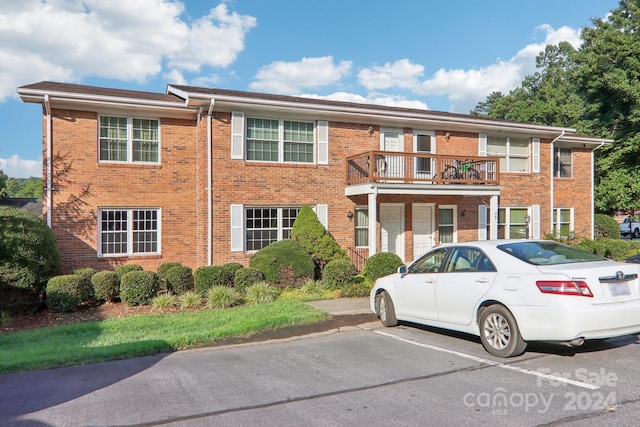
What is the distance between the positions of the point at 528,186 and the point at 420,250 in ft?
18.1

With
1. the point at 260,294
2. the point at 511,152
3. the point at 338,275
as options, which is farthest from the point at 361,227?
the point at 511,152

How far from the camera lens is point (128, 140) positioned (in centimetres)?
1398

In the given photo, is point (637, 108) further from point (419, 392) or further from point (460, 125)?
point (419, 392)

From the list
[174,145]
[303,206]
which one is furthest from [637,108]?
[174,145]

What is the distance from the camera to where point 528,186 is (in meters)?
18.8

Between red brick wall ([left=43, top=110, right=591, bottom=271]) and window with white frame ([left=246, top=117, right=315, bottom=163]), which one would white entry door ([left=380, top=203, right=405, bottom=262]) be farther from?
window with white frame ([left=246, top=117, right=315, bottom=163])

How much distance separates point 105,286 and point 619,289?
400 inches

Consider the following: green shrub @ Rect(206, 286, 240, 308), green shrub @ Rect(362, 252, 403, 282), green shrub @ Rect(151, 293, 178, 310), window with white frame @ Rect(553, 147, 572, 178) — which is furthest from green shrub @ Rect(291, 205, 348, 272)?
window with white frame @ Rect(553, 147, 572, 178)

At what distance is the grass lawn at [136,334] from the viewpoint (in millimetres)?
Answer: 6688

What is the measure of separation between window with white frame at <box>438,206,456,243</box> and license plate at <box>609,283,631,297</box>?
11313mm

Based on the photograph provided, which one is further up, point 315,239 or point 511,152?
point 511,152

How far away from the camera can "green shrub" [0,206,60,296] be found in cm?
1011

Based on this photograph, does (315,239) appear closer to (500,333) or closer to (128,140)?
(128,140)

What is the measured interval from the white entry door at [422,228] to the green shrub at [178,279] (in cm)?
806
